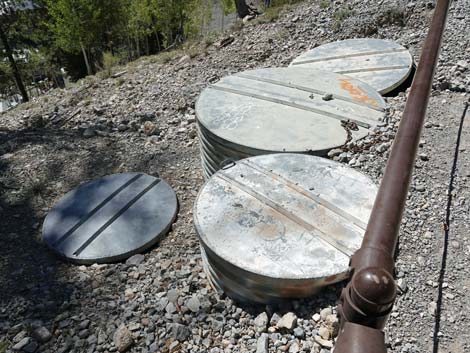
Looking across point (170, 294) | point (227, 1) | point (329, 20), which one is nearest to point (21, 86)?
point (227, 1)

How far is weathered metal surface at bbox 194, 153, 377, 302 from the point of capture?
1.85 metres

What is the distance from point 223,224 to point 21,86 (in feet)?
51.5

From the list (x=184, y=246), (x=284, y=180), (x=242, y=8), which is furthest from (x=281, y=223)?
(x=242, y=8)

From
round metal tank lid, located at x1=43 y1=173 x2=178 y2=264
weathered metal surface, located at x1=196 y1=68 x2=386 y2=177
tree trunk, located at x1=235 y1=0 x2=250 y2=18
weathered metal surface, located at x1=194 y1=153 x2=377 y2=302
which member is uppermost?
tree trunk, located at x1=235 y1=0 x2=250 y2=18

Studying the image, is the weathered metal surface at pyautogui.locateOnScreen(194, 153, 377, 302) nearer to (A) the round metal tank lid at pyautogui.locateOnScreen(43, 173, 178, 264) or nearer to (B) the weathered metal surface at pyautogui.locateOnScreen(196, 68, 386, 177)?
(B) the weathered metal surface at pyautogui.locateOnScreen(196, 68, 386, 177)

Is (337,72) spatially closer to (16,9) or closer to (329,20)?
(329,20)

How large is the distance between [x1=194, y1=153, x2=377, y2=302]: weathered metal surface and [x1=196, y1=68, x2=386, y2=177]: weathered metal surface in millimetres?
225

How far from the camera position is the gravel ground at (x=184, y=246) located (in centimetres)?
182

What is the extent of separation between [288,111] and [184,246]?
145 centimetres

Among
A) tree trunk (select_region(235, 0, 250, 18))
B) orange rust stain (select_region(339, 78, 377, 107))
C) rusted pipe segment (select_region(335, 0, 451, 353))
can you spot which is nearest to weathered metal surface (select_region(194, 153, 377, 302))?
rusted pipe segment (select_region(335, 0, 451, 353))

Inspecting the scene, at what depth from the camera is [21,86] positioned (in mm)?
14789

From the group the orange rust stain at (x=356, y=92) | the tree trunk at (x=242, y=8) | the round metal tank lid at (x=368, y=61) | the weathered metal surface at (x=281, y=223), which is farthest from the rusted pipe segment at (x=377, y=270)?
the tree trunk at (x=242, y=8)

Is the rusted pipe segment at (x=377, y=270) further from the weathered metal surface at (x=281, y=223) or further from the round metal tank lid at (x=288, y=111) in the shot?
the round metal tank lid at (x=288, y=111)

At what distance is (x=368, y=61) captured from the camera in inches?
164
